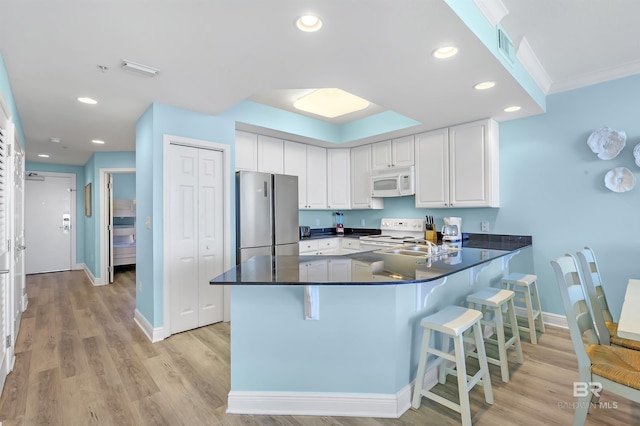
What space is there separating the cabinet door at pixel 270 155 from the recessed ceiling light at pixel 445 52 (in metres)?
2.56

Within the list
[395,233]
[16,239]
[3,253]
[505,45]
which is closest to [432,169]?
[395,233]

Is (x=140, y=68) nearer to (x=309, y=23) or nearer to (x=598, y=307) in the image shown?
(x=309, y=23)

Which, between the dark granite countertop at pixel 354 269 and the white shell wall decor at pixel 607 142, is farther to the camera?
the white shell wall decor at pixel 607 142

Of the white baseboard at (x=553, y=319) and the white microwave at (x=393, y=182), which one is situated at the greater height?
the white microwave at (x=393, y=182)

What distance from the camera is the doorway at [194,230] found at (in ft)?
10.2

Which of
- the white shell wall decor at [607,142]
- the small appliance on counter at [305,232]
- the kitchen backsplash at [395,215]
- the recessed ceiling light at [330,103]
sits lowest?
the small appliance on counter at [305,232]

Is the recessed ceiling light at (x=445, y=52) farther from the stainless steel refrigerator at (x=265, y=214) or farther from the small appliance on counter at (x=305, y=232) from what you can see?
the small appliance on counter at (x=305, y=232)

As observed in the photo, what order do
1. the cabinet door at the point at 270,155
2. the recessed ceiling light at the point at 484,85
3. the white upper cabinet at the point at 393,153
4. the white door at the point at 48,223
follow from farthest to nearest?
the white door at the point at 48,223 → the white upper cabinet at the point at 393,153 → the cabinet door at the point at 270,155 → the recessed ceiling light at the point at 484,85

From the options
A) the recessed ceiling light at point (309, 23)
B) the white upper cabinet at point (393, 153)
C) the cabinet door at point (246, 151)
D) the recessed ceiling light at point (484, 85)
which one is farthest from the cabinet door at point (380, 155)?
the recessed ceiling light at point (309, 23)

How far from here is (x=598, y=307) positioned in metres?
2.00

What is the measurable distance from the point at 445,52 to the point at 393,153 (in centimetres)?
239

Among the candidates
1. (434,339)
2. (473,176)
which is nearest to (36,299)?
(434,339)

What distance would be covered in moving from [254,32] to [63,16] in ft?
3.30

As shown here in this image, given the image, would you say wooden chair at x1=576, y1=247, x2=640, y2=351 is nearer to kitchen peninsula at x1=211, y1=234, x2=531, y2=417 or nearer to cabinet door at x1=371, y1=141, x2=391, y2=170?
kitchen peninsula at x1=211, y1=234, x2=531, y2=417
